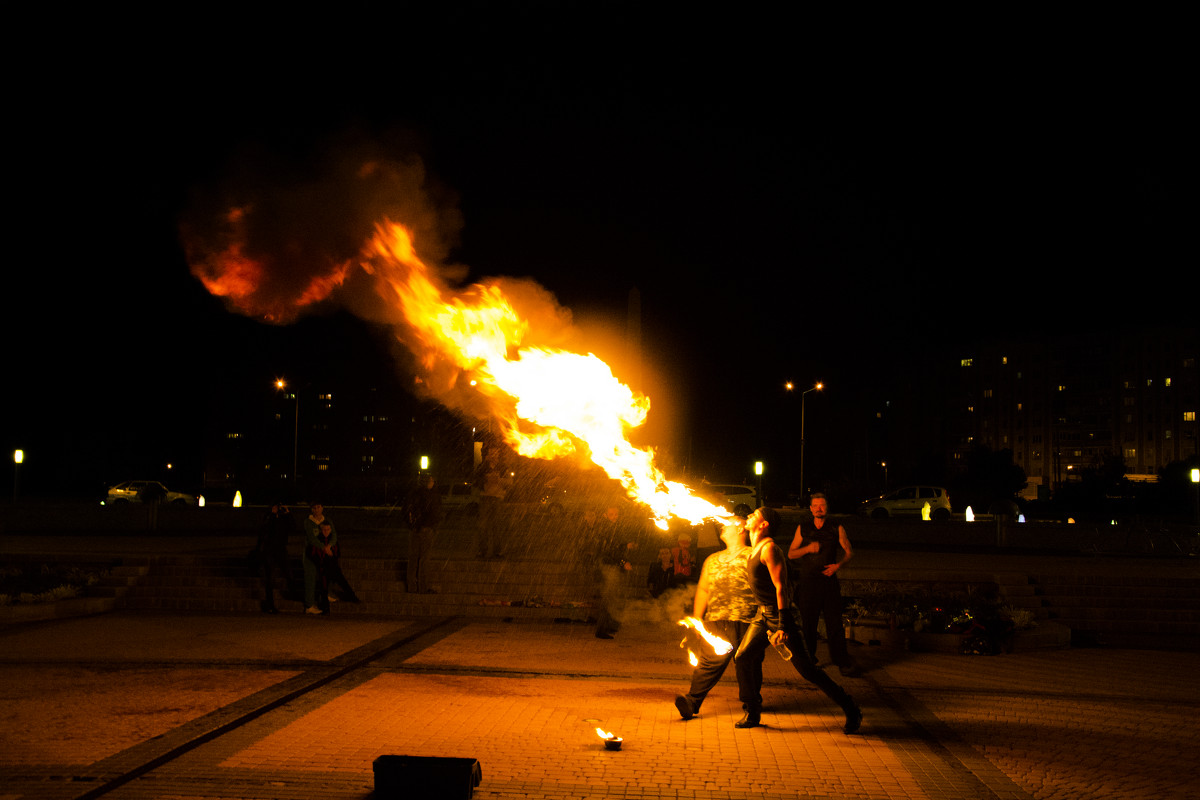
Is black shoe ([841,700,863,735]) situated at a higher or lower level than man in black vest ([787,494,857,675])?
lower

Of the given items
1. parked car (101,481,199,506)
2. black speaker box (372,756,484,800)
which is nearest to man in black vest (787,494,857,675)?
black speaker box (372,756,484,800)

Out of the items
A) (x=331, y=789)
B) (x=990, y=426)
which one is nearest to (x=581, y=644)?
(x=331, y=789)

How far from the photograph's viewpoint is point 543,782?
5.76 meters

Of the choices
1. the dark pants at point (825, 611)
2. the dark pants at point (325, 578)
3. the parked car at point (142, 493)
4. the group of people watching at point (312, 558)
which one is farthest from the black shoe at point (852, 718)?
the parked car at point (142, 493)

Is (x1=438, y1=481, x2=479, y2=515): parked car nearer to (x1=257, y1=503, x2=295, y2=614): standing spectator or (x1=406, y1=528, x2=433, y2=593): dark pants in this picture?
(x1=406, y1=528, x2=433, y2=593): dark pants

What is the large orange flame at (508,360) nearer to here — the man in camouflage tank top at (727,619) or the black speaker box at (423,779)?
the man in camouflage tank top at (727,619)

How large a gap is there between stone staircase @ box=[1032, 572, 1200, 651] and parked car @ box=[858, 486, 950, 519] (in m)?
20.6

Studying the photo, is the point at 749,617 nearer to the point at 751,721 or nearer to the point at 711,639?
the point at 711,639

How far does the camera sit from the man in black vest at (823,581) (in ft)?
32.0

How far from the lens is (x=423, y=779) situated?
511 cm

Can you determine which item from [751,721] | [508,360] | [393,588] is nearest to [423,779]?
[751,721]

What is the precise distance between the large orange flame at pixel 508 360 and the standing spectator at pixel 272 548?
378 cm

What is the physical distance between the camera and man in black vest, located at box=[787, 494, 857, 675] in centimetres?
975

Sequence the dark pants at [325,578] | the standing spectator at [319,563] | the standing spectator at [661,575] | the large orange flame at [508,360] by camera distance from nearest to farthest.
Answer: the large orange flame at [508,360] → the standing spectator at [661,575] → the standing spectator at [319,563] → the dark pants at [325,578]
